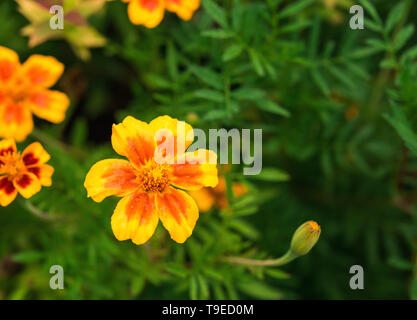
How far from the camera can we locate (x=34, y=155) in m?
1.09

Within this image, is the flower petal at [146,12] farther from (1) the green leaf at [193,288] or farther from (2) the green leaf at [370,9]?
(1) the green leaf at [193,288]

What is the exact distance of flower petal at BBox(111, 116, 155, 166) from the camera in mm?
1019

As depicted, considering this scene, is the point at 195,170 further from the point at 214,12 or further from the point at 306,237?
the point at 214,12

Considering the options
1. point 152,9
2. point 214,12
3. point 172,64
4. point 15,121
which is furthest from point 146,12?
point 15,121

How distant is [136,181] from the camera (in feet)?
3.47

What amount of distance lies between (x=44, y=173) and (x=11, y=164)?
0.07m

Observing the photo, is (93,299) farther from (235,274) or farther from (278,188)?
(278,188)

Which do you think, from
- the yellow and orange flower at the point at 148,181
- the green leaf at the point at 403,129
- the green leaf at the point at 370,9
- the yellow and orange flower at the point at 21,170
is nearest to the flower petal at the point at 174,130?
the yellow and orange flower at the point at 148,181

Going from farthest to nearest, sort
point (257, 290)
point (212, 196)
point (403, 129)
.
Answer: point (212, 196) < point (257, 290) < point (403, 129)

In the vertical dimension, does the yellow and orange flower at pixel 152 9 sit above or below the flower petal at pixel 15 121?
above

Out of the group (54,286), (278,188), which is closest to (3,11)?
(54,286)

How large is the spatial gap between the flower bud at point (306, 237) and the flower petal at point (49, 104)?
2.09ft

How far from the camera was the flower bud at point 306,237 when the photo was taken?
1010 mm
